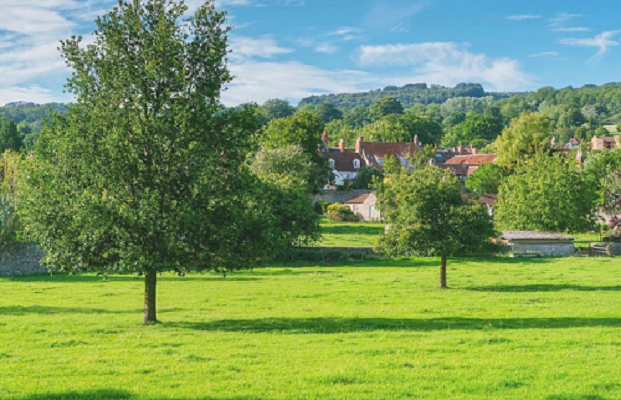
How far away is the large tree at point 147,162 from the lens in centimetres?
2075

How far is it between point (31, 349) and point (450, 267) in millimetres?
34110

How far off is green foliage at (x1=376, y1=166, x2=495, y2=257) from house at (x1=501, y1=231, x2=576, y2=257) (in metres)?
20.8

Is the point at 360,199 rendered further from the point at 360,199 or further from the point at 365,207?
the point at 365,207

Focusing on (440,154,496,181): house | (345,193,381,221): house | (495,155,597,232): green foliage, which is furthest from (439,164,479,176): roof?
(495,155,597,232): green foliage

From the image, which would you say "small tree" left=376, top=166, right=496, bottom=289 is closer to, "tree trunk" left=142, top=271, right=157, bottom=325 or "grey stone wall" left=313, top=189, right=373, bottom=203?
"tree trunk" left=142, top=271, right=157, bottom=325

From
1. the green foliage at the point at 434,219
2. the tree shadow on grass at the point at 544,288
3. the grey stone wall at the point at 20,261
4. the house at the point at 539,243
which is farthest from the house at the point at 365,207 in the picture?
the green foliage at the point at 434,219

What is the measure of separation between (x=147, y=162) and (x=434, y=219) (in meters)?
17.8

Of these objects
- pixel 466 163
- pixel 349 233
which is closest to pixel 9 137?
pixel 349 233

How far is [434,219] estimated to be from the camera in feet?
114

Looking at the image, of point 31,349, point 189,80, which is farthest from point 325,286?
point 31,349

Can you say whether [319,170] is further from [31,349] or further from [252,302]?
[31,349]

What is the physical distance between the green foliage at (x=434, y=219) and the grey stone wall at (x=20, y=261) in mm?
25570

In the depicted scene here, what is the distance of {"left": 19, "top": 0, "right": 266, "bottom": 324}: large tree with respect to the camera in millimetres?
20750

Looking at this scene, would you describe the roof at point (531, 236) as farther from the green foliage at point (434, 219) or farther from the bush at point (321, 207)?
the bush at point (321, 207)
